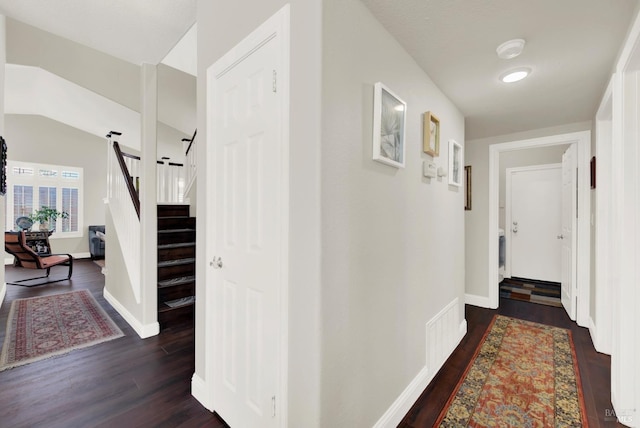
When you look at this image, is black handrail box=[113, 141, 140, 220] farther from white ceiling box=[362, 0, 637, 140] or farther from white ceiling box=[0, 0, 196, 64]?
white ceiling box=[362, 0, 637, 140]

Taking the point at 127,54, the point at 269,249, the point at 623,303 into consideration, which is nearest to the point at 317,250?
the point at 269,249

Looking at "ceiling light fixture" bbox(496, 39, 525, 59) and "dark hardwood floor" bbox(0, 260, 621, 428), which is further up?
"ceiling light fixture" bbox(496, 39, 525, 59)

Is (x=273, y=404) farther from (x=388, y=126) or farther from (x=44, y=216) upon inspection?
(x=44, y=216)

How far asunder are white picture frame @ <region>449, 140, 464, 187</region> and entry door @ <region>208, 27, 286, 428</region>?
175cm

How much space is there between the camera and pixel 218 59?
1.65 m

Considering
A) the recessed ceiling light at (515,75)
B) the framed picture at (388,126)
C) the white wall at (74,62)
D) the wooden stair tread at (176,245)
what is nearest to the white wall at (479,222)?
the recessed ceiling light at (515,75)

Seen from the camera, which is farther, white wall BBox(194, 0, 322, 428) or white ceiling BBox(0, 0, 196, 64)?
white ceiling BBox(0, 0, 196, 64)

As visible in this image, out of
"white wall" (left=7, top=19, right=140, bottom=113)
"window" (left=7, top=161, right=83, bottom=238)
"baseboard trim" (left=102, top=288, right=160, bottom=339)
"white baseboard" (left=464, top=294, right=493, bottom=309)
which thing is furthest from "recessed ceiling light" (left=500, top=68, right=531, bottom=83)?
"window" (left=7, top=161, right=83, bottom=238)

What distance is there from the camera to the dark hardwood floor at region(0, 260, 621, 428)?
163 centimetres

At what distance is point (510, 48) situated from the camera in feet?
5.53

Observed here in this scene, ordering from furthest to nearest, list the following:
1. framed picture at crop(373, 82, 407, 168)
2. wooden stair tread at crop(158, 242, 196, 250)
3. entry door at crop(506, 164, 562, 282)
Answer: entry door at crop(506, 164, 562, 282) < wooden stair tread at crop(158, 242, 196, 250) < framed picture at crop(373, 82, 407, 168)

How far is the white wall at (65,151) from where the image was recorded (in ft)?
20.5

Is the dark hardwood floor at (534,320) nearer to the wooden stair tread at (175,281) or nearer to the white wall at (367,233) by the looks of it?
the white wall at (367,233)

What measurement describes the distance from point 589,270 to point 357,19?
3508mm
